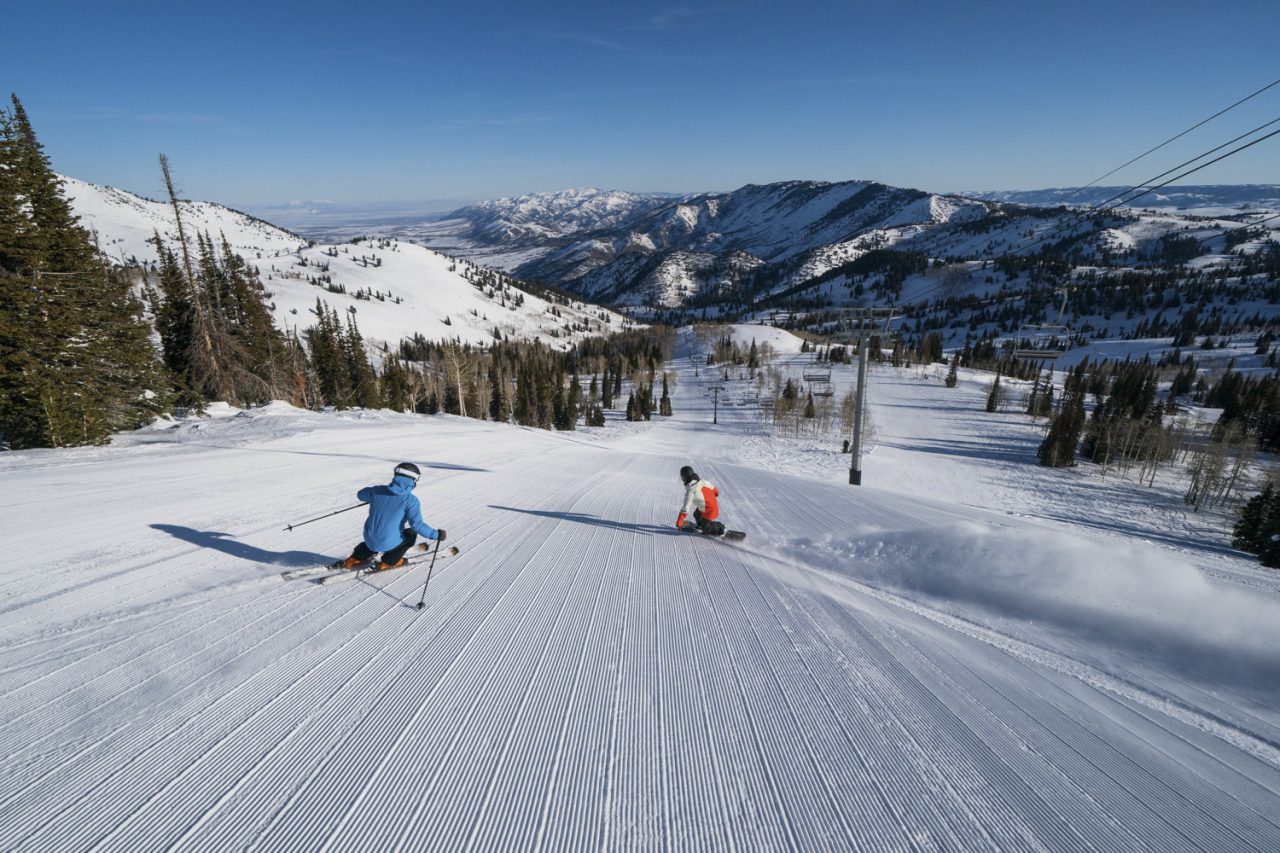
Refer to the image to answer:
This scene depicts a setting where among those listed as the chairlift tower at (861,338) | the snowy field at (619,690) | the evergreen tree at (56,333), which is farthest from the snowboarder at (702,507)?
the evergreen tree at (56,333)

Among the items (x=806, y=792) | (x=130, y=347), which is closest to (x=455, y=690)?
(x=806, y=792)

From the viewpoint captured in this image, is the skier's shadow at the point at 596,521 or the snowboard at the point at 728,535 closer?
the snowboard at the point at 728,535

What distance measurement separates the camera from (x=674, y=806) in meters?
3.15

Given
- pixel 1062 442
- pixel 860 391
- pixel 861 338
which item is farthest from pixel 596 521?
pixel 1062 442

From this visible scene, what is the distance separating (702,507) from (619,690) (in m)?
4.76

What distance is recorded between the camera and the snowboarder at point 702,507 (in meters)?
8.65

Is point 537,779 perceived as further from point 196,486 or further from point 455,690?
point 196,486

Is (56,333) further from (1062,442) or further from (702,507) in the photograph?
(1062,442)

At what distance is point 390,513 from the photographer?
6188 mm

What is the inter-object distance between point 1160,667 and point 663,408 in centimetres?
8556

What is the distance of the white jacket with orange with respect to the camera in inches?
340

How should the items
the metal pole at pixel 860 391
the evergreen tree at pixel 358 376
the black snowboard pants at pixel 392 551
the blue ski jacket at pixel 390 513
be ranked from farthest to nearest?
the evergreen tree at pixel 358 376 < the metal pole at pixel 860 391 < the black snowboard pants at pixel 392 551 < the blue ski jacket at pixel 390 513

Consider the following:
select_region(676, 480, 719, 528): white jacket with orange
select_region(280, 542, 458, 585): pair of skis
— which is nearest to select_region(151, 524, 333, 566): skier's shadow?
select_region(280, 542, 458, 585): pair of skis

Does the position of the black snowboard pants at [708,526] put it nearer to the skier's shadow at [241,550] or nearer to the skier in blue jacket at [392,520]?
the skier in blue jacket at [392,520]
